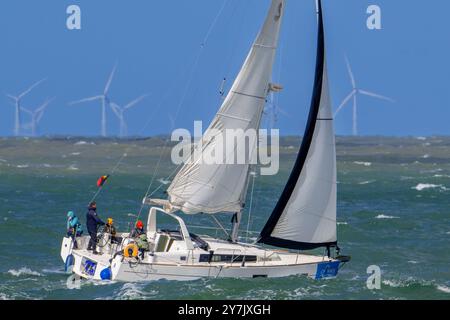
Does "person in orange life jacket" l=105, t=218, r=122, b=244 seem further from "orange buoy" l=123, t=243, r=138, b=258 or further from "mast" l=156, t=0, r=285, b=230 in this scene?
"orange buoy" l=123, t=243, r=138, b=258

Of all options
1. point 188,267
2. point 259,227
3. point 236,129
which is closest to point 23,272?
point 188,267

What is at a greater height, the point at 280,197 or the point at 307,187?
the point at 307,187

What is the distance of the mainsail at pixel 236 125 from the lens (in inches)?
1459

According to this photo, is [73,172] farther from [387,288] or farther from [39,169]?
[387,288]

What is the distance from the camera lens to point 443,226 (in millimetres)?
55906

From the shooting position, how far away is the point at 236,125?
37250 mm

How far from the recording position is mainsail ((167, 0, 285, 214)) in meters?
37.1

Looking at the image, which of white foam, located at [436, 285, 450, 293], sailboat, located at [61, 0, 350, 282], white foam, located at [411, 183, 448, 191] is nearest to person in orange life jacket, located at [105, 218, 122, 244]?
sailboat, located at [61, 0, 350, 282]

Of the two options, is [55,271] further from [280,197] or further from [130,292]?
[280,197]

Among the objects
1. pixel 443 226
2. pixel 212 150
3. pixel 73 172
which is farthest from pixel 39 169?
pixel 212 150
